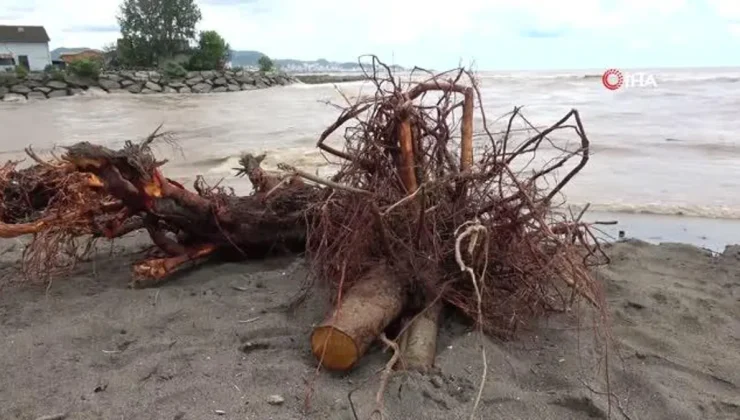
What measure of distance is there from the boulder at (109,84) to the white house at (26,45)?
25373 millimetres

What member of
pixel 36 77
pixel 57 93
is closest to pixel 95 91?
pixel 57 93

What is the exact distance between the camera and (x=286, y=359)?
10.7 feet

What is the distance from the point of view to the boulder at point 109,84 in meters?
39.1

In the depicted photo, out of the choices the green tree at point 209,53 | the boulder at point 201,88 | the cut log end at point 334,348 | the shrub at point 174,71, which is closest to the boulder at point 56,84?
the shrub at point 174,71

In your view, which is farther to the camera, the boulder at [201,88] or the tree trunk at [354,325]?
the boulder at [201,88]

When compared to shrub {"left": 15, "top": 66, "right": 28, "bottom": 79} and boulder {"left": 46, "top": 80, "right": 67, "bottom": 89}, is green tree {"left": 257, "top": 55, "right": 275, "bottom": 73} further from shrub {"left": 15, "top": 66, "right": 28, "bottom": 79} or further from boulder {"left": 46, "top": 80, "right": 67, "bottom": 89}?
shrub {"left": 15, "top": 66, "right": 28, "bottom": 79}

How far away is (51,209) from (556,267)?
3.25m

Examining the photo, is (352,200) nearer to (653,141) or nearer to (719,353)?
(719,353)

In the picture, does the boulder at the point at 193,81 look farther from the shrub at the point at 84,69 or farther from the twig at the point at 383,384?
the twig at the point at 383,384

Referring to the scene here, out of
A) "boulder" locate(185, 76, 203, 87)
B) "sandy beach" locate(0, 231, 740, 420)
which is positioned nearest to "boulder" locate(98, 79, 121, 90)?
"boulder" locate(185, 76, 203, 87)

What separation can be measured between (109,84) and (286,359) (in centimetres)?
4061

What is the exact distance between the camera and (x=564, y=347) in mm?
3543

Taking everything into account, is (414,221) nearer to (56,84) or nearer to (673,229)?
(673,229)

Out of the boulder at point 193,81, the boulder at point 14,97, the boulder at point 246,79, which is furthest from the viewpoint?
the boulder at point 246,79
